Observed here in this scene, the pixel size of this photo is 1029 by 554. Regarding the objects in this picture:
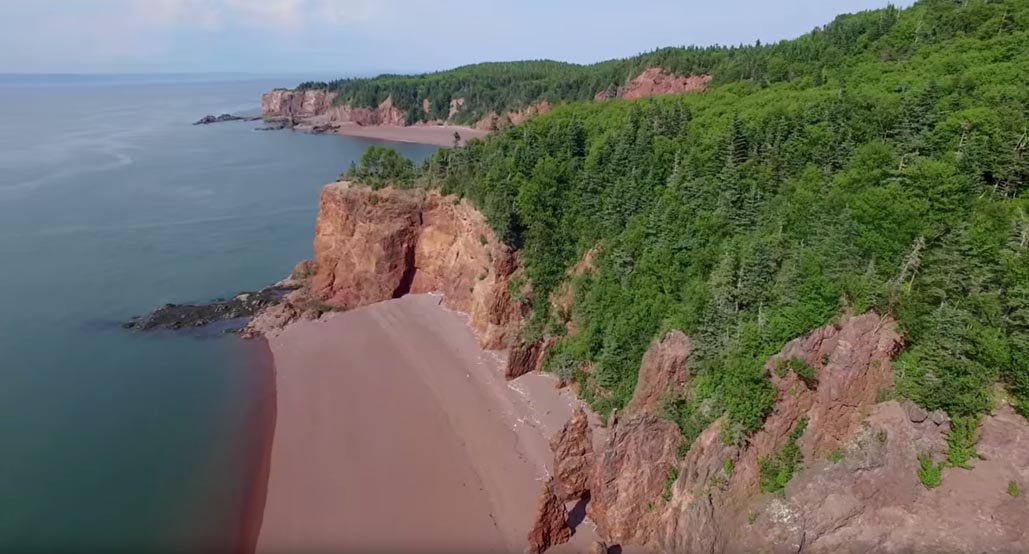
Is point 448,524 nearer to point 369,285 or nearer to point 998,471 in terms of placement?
point 998,471

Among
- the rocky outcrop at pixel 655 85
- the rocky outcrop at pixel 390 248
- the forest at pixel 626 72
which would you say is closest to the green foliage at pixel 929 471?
the rocky outcrop at pixel 390 248

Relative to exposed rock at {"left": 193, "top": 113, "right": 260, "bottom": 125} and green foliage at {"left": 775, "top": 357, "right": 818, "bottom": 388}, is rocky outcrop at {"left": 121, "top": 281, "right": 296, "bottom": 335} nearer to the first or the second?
green foliage at {"left": 775, "top": 357, "right": 818, "bottom": 388}

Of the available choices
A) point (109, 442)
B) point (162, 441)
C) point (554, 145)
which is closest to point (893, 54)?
point (554, 145)

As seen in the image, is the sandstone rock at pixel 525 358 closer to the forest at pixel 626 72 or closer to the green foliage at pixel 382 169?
the green foliage at pixel 382 169

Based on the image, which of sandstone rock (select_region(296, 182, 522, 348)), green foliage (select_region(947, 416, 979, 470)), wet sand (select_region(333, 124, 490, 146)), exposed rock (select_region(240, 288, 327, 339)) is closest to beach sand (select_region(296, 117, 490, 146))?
wet sand (select_region(333, 124, 490, 146))

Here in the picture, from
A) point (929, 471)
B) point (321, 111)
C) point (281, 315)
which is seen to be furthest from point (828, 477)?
point (321, 111)

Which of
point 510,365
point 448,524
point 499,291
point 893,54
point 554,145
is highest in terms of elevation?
point 893,54

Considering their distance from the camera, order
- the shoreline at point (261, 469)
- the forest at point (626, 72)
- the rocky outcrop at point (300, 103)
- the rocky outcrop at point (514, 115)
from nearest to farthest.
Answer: the shoreline at point (261, 469), the forest at point (626, 72), the rocky outcrop at point (514, 115), the rocky outcrop at point (300, 103)
